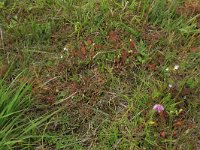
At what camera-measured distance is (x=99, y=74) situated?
269 centimetres

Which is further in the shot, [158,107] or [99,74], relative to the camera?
[99,74]

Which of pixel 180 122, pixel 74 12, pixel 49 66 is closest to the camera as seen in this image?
pixel 180 122

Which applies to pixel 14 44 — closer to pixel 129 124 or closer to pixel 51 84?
pixel 51 84

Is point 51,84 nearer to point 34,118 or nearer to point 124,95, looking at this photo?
point 34,118

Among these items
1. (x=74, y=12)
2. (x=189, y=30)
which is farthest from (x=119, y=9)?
(x=189, y=30)

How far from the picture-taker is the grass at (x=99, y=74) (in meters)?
2.39

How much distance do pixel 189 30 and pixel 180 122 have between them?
87cm

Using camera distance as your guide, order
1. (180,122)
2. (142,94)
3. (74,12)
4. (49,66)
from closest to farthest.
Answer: (180,122)
(142,94)
(49,66)
(74,12)

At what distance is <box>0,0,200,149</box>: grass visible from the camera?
7.86 ft

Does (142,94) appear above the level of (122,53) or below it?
below

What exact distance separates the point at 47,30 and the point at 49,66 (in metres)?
0.35

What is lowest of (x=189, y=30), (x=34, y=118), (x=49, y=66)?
(x=34, y=118)

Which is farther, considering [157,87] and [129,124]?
[157,87]

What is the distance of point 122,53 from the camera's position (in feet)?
8.98
